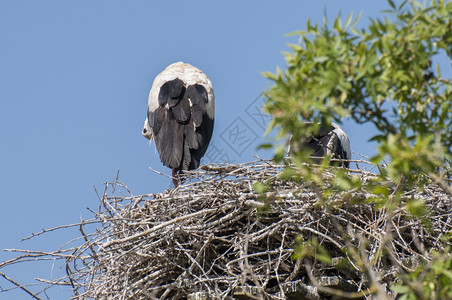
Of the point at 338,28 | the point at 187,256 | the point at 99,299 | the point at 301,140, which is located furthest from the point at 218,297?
the point at 338,28

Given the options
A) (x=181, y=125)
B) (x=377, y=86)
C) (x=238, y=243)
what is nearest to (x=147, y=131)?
(x=181, y=125)

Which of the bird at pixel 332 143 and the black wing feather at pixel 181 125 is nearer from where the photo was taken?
the bird at pixel 332 143

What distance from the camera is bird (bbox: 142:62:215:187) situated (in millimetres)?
8070

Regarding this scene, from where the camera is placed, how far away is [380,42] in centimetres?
321

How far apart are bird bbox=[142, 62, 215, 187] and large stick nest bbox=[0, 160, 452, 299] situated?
2028 millimetres

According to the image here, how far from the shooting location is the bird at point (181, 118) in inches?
318

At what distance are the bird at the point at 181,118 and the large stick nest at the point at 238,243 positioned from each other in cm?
203

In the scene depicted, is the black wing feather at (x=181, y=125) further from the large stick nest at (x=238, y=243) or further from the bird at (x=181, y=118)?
the large stick nest at (x=238, y=243)

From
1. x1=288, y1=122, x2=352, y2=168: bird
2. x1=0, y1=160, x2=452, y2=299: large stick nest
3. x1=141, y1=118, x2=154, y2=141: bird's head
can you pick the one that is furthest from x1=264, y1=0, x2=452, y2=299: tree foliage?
x1=141, y1=118, x2=154, y2=141: bird's head

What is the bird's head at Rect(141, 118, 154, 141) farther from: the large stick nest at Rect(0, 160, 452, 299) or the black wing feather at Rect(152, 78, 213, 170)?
the large stick nest at Rect(0, 160, 452, 299)

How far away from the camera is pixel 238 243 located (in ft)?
17.7

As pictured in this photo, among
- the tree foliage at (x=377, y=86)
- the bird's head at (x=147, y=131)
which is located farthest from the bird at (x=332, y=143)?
the tree foliage at (x=377, y=86)

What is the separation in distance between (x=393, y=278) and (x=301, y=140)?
2096 millimetres

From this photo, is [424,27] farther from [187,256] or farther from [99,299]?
[99,299]
